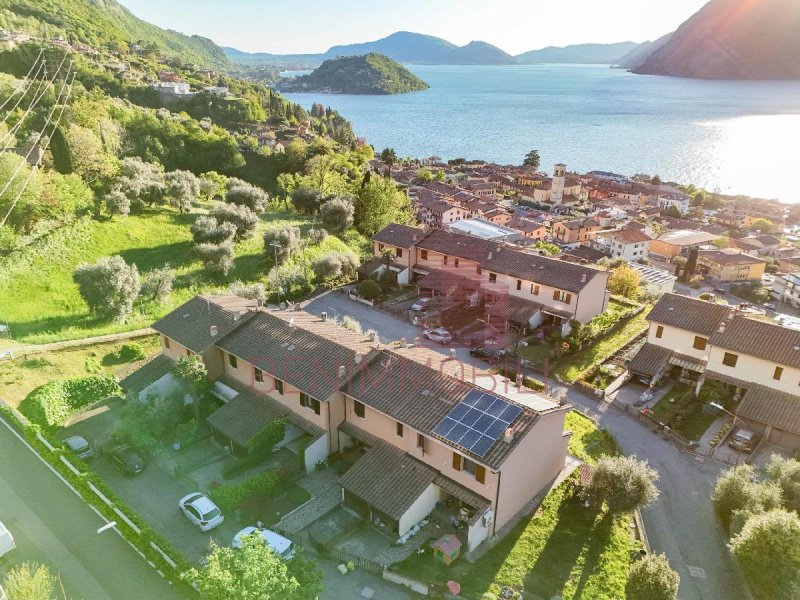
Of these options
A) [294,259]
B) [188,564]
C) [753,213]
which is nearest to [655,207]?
[753,213]

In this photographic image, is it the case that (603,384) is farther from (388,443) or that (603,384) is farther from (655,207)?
(655,207)

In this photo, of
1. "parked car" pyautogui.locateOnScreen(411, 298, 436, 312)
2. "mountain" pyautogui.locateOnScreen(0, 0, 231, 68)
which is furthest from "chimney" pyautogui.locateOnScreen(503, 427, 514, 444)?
"mountain" pyautogui.locateOnScreen(0, 0, 231, 68)

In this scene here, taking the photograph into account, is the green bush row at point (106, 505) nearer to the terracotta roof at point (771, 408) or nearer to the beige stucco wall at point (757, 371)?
the terracotta roof at point (771, 408)

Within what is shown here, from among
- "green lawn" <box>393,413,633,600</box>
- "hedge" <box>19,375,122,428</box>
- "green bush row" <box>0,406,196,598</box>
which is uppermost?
"hedge" <box>19,375,122,428</box>

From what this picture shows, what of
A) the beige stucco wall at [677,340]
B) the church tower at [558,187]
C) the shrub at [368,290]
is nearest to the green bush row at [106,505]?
the shrub at [368,290]

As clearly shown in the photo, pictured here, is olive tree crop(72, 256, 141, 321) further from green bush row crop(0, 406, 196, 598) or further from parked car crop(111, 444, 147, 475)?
parked car crop(111, 444, 147, 475)

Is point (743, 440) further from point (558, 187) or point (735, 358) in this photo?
point (558, 187)

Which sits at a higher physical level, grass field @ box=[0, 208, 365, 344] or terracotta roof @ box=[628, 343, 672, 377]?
grass field @ box=[0, 208, 365, 344]

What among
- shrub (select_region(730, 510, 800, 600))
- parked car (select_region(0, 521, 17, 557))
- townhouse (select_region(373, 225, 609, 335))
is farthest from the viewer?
townhouse (select_region(373, 225, 609, 335))
